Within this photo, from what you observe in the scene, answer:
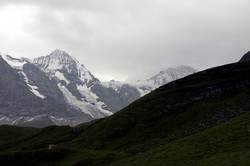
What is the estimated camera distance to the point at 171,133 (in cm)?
12825

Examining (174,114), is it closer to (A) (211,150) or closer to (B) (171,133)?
(B) (171,133)

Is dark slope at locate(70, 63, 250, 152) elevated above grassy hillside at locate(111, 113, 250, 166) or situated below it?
above

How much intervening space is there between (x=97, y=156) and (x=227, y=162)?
44.6m

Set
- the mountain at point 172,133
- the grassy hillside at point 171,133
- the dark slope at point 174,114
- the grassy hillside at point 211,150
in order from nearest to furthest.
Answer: the grassy hillside at point 211,150 < the mountain at point 172,133 < the grassy hillside at point 171,133 < the dark slope at point 174,114

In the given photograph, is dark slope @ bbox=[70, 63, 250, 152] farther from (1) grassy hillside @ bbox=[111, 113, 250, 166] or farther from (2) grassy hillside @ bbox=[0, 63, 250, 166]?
(1) grassy hillside @ bbox=[111, 113, 250, 166]

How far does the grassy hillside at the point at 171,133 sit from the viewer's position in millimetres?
75562

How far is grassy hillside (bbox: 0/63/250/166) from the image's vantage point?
75562 mm

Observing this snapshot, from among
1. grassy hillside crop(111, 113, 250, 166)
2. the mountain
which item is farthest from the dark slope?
grassy hillside crop(111, 113, 250, 166)

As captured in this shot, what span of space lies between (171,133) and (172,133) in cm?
120

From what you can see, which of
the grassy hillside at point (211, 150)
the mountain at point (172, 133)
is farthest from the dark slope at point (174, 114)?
the grassy hillside at point (211, 150)

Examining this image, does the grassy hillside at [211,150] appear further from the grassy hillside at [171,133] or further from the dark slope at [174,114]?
the dark slope at [174,114]

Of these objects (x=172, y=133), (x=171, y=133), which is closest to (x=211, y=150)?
(x=172, y=133)

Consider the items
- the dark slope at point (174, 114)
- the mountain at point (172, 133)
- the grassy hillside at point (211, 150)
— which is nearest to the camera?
the grassy hillside at point (211, 150)

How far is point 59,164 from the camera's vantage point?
106625mm
